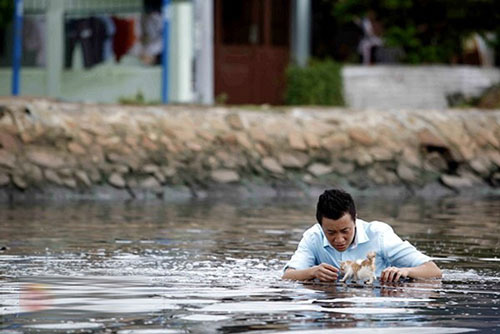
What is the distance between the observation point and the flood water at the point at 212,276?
945 centimetres

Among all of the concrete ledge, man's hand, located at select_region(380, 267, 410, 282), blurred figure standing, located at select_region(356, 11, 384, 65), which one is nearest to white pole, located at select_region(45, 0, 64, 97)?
the concrete ledge

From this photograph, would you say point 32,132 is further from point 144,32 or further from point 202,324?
point 202,324

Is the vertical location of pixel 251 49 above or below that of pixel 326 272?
above

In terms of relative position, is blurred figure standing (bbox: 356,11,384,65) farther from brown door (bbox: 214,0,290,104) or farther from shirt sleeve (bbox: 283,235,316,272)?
shirt sleeve (bbox: 283,235,316,272)

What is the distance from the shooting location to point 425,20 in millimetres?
32594

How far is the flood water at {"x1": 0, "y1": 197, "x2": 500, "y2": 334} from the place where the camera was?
372 inches

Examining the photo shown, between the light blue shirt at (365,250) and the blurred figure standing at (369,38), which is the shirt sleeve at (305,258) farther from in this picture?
the blurred figure standing at (369,38)

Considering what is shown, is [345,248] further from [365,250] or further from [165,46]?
[165,46]

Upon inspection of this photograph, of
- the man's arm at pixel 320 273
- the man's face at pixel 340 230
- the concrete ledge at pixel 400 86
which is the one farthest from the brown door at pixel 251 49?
the man's face at pixel 340 230

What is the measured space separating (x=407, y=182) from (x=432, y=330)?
16682 mm

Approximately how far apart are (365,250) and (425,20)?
71.7 ft

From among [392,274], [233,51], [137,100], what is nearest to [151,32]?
[137,100]

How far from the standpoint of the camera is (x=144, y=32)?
29234 mm

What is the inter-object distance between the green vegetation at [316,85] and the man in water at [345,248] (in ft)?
62.7
